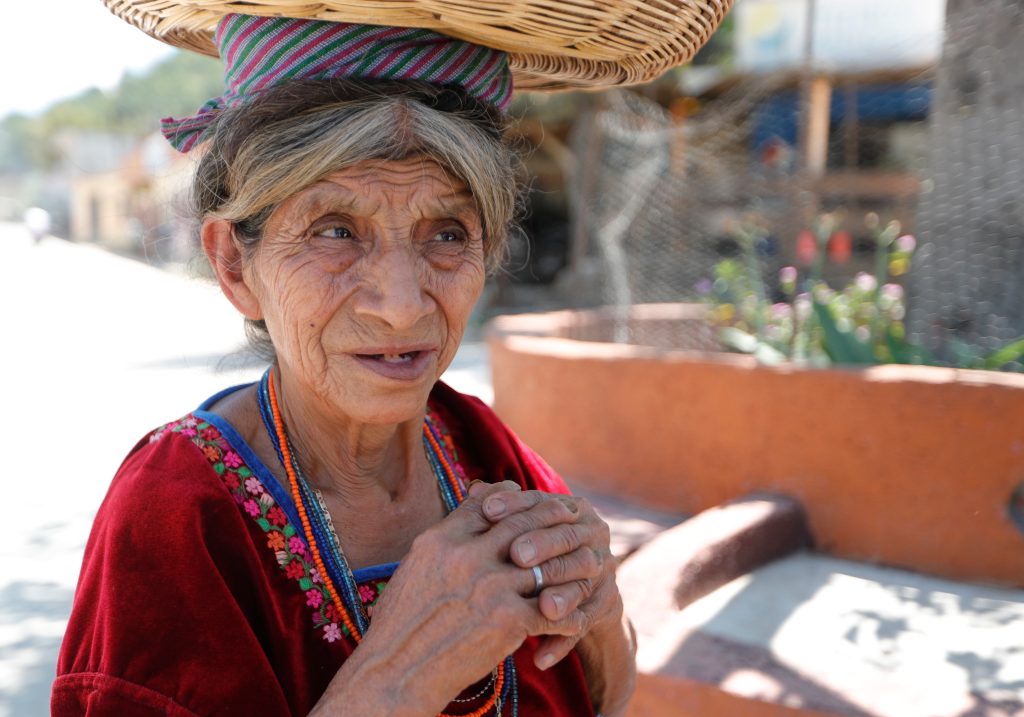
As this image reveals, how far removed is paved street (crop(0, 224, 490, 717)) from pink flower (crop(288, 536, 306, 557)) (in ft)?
1.54

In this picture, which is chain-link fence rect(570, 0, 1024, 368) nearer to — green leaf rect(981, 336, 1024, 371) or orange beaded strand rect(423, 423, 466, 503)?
green leaf rect(981, 336, 1024, 371)

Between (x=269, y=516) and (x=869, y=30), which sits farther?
(x=869, y=30)

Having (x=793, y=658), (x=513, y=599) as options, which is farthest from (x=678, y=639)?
(x=513, y=599)

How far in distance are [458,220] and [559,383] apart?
3348 millimetres

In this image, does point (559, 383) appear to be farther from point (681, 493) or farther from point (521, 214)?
point (521, 214)

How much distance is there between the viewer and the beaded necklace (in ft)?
4.41

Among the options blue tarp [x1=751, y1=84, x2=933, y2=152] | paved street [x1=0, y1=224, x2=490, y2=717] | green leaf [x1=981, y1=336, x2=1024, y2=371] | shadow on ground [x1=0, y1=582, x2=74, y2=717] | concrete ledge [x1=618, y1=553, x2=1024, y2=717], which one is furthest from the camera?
blue tarp [x1=751, y1=84, x2=933, y2=152]

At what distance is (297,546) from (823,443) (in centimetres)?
291

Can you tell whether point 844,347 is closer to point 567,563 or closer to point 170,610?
point 567,563

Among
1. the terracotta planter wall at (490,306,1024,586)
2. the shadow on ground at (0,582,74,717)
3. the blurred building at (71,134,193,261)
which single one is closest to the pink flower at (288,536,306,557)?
the blurred building at (71,134,193,261)

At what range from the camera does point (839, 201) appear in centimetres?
931

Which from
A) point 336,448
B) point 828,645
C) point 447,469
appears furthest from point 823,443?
point 336,448

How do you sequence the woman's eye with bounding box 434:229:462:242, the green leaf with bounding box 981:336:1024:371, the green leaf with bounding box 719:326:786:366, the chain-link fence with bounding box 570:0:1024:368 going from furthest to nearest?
the green leaf with bounding box 719:326:786:366, the chain-link fence with bounding box 570:0:1024:368, the green leaf with bounding box 981:336:1024:371, the woman's eye with bounding box 434:229:462:242

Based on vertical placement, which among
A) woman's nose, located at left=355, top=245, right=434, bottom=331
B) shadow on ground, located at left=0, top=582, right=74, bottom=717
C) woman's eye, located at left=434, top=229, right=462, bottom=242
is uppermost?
woman's eye, located at left=434, top=229, right=462, bottom=242
